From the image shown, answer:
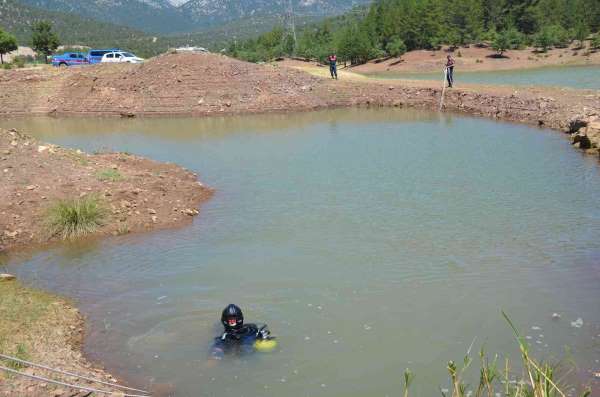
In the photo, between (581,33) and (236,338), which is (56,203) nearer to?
(236,338)

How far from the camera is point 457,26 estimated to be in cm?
7212

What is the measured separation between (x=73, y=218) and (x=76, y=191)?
4.76 ft

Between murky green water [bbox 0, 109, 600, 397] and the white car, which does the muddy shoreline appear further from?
the white car

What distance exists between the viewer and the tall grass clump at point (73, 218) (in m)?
13.1

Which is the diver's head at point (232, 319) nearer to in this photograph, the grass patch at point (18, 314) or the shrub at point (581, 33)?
the grass patch at point (18, 314)

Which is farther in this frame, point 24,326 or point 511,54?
point 511,54

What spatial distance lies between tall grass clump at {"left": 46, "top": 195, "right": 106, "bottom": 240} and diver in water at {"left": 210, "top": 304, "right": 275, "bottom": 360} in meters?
6.28

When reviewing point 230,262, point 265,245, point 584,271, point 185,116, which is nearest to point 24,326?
point 230,262

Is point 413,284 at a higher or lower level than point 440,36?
lower

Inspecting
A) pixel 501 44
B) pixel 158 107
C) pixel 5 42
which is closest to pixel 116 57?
pixel 158 107

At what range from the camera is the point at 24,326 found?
8734mm

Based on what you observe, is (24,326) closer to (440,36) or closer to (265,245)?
(265,245)

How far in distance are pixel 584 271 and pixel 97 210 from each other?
10.2 m

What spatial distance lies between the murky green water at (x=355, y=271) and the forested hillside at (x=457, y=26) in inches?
2087
